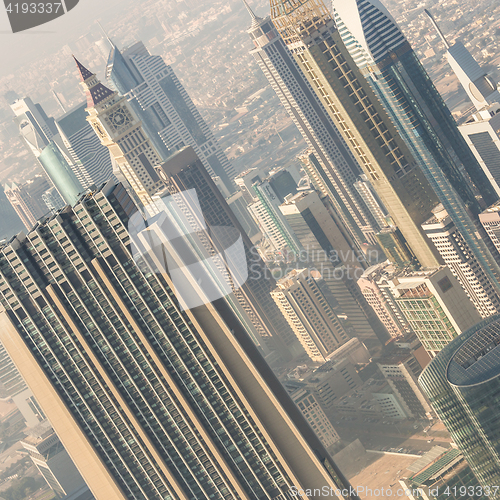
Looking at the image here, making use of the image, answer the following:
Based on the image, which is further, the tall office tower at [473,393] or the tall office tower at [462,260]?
the tall office tower at [462,260]

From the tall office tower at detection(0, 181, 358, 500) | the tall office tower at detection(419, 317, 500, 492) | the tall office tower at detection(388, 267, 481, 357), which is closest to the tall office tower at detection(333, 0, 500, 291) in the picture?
the tall office tower at detection(388, 267, 481, 357)

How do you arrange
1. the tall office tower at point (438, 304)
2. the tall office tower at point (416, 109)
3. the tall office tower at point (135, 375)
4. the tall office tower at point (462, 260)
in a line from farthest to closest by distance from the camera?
the tall office tower at point (462, 260)
the tall office tower at point (416, 109)
the tall office tower at point (438, 304)
the tall office tower at point (135, 375)

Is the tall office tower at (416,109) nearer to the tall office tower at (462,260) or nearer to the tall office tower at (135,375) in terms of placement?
the tall office tower at (462,260)

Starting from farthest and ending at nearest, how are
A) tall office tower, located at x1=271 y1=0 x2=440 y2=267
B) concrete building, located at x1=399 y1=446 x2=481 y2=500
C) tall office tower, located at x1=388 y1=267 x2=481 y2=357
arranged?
tall office tower, located at x1=271 y1=0 x2=440 y2=267
tall office tower, located at x1=388 y1=267 x2=481 y2=357
concrete building, located at x1=399 y1=446 x2=481 y2=500

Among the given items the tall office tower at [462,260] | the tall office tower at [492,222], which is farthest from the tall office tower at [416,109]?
the tall office tower at [462,260]

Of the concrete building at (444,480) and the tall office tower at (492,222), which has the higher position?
the tall office tower at (492,222)

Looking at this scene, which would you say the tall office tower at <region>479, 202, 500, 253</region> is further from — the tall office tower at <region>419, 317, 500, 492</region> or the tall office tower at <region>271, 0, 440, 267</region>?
the tall office tower at <region>419, 317, 500, 492</region>

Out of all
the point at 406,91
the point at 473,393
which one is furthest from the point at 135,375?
the point at 406,91
